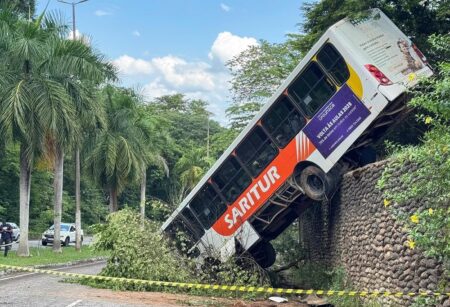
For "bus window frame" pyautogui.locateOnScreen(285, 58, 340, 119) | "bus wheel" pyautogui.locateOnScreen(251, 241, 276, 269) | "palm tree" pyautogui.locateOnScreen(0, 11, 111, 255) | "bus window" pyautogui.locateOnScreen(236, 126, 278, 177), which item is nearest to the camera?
"bus window frame" pyautogui.locateOnScreen(285, 58, 340, 119)

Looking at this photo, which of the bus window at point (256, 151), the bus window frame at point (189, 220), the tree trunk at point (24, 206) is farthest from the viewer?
the tree trunk at point (24, 206)

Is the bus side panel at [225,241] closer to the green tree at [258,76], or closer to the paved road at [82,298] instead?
the paved road at [82,298]

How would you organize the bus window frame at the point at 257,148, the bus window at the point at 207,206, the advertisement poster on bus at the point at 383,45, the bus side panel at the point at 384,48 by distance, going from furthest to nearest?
the bus window at the point at 207,206
the bus window frame at the point at 257,148
the advertisement poster on bus at the point at 383,45
the bus side panel at the point at 384,48

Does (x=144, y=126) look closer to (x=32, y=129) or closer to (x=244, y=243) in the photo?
(x=32, y=129)

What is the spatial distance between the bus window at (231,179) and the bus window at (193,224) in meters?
1.19

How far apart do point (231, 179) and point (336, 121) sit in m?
3.25

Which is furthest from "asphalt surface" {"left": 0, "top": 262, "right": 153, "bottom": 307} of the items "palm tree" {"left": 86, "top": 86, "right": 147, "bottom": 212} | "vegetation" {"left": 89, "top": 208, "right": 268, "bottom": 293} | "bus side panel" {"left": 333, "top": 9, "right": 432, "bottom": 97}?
"palm tree" {"left": 86, "top": 86, "right": 147, "bottom": 212}

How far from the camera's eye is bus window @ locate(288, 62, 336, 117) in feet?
41.5

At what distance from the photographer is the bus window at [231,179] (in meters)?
14.2

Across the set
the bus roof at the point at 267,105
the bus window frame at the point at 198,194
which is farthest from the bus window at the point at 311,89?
the bus window frame at the point at 198,194

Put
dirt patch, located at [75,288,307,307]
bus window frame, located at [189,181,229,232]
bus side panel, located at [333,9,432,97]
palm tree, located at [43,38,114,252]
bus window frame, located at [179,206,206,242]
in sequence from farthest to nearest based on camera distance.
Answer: palm tree, located at [43,38,114,252]
bus window frame, located at [179,206,206,242]
bus window frame, located at [189,181,229,232]
bus side panel, located at [333,9,432,97]
dirt patch, located at [75,288,307,307]

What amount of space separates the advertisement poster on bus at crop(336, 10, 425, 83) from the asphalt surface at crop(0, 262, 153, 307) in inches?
290

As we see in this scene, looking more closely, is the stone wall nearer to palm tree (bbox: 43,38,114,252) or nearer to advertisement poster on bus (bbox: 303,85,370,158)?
advertisement poster on bus (bbox: 303,85,370,158)

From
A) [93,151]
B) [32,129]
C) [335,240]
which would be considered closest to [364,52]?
[335,240]
